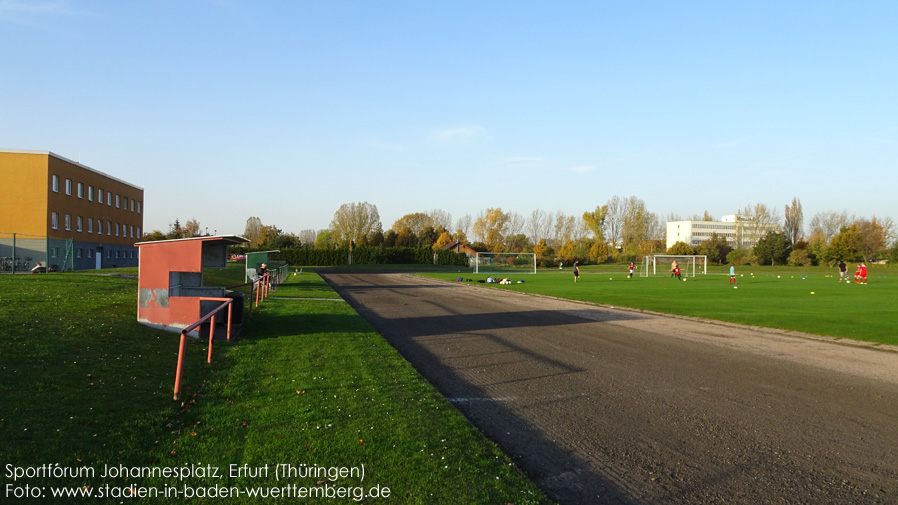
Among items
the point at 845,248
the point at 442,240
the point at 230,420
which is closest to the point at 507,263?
the point at 442,240

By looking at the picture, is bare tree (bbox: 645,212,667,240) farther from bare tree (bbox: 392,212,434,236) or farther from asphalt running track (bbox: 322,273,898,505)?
asphalt running track (bbox: 322,273,898,505)

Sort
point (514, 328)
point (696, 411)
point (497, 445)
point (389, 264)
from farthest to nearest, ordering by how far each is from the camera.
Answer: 1. point (389, 264)
2. point (514, 328)
3. point (696, 411)
4. point (497, 445)

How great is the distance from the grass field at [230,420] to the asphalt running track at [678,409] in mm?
735

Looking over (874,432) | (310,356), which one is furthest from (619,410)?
(310,356)

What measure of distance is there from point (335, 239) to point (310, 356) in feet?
325

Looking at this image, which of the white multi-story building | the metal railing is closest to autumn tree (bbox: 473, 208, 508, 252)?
the white multi-story building

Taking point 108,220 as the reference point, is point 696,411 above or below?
below

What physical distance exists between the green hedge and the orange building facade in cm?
2211

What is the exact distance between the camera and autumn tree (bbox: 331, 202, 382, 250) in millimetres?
104375

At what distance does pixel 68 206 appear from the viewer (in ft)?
150

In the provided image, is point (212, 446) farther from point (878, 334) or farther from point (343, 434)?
point (878, 334)

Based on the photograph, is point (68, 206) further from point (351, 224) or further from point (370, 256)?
point (351, 224)

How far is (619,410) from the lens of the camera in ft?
23.0

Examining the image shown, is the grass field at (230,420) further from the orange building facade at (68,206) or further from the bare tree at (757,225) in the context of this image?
the bare tree at (757,225)
